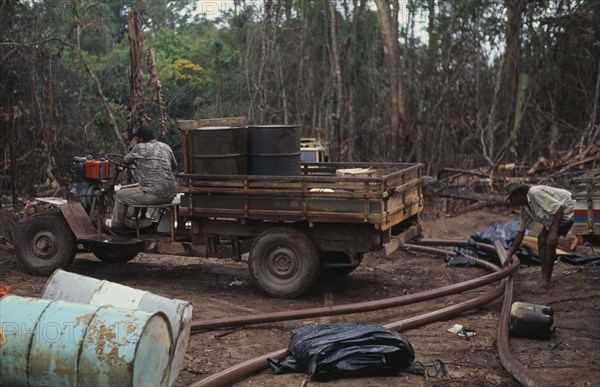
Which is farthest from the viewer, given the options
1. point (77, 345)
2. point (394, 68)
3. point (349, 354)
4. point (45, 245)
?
point (394, 68)

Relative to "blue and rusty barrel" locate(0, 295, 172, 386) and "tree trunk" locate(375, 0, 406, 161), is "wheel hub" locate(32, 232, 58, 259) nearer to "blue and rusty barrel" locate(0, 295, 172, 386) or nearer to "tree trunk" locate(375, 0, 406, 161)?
"blue and rusty barrel" locate(0, 295, 172, 386)

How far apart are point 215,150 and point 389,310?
2.89m

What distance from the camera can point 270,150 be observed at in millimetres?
9484

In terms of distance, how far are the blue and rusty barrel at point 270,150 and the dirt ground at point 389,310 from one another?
1.57m

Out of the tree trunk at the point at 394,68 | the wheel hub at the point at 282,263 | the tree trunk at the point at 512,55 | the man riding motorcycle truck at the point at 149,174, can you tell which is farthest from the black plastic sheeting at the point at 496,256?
the tree trunk at the point at 512,55

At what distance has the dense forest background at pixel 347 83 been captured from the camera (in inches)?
647

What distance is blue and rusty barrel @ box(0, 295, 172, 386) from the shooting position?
4.27m

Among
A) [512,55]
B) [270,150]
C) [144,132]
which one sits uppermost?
[512,55]

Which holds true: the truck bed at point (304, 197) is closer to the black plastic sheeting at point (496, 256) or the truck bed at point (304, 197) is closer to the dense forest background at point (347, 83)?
the black plastic sheeting at point (496, 256)

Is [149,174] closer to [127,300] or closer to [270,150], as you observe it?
[270,150]

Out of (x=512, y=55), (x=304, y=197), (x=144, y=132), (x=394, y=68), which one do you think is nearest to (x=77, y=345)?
(x=304, y=197)

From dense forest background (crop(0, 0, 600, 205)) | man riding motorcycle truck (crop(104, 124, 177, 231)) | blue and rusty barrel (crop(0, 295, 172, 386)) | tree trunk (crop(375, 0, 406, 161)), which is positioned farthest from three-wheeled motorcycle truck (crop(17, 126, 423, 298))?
tree trunk (crop(375, 0, 406, 161))

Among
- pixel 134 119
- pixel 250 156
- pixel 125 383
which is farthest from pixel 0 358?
pixel 134 119

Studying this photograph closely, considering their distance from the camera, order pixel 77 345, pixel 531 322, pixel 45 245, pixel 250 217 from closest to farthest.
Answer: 1. pixel 77 345
2. pixel 531 322
3. pixel 250 217
4. pixel 45 245
